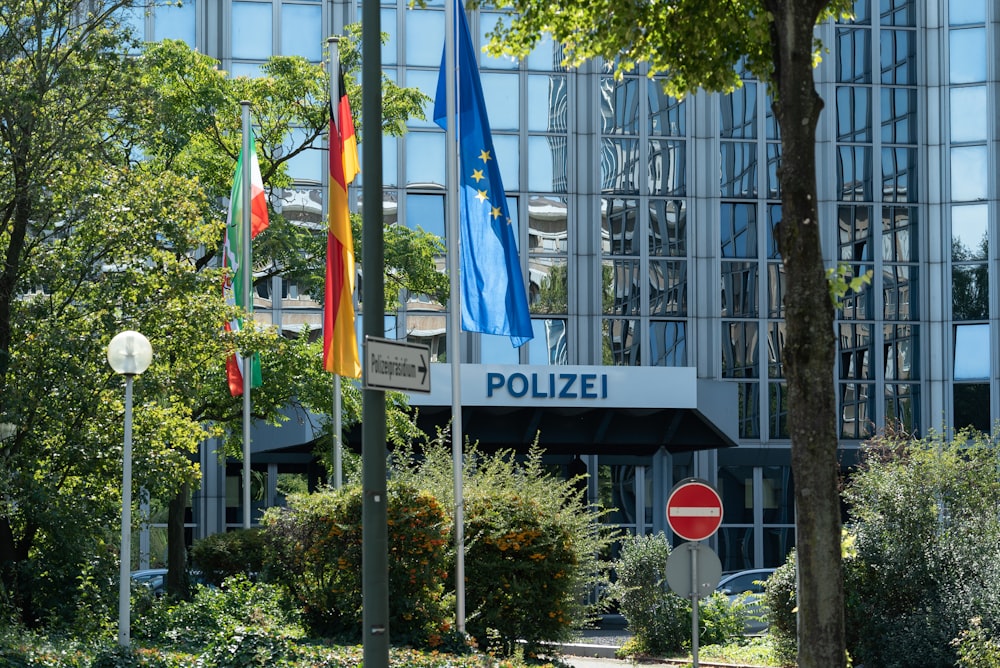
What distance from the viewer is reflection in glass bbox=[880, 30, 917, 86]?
1772 inches

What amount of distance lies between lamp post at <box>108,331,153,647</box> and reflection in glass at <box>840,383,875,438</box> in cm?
3369

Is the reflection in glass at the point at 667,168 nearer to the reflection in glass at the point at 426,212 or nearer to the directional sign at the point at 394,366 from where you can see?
the reflection in glass at the point at 426,212

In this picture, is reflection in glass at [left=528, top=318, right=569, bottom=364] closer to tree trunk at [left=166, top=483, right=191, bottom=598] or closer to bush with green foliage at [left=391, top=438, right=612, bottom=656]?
tree trunk at [left=166, top=483, right=191, bottom=598]

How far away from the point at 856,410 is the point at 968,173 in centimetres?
841

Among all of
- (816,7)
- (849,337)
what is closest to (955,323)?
(849,337)

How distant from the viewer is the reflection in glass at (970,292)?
145 feet

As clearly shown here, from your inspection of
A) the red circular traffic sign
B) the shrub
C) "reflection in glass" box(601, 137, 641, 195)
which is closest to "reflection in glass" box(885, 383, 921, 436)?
"reflection in glass" box(601, 137, 641, 195)

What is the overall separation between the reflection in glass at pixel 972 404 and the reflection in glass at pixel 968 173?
19.9ft

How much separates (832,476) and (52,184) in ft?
41.1

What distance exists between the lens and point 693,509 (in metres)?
15.5

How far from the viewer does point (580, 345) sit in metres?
42.0

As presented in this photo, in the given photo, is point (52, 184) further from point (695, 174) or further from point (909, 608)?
point (695, 174)

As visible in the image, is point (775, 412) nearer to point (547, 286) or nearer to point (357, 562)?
point (547, 286)

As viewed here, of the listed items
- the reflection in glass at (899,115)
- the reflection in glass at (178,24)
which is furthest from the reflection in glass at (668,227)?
the reflection in glass at (178,24)
